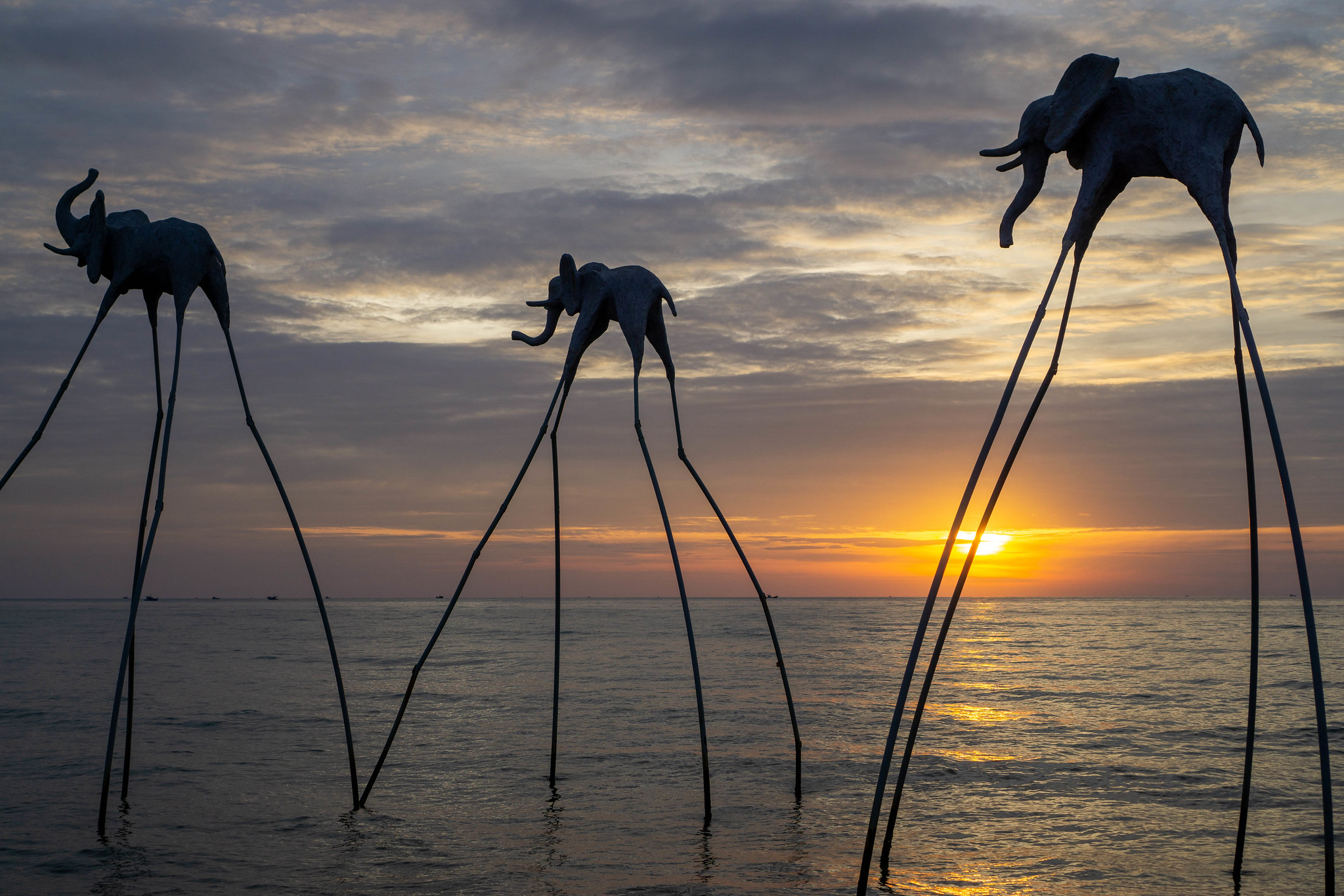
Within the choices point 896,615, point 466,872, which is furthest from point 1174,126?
point 896,615

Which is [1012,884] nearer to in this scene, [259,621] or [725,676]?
[725,676]

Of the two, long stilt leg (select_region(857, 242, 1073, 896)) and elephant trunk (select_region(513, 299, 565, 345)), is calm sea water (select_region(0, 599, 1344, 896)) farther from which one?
elephant trunk (select_region(513, 299, 565, 345))

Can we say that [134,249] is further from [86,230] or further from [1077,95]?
[1077,95]

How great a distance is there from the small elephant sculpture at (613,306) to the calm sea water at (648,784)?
5.04 meters

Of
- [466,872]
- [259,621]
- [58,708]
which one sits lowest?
[259,621]

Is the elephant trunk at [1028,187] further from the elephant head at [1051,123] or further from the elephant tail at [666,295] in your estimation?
the elephant tail at [666,295]

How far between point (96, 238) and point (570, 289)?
4799 millimetres

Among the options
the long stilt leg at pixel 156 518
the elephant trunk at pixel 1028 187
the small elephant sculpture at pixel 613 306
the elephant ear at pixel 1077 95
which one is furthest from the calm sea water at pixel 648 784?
the elephant ear at pixel 1077 95

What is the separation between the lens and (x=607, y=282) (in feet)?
33.2

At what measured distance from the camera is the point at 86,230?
30.9 feet

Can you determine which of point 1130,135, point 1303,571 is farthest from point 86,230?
point 1303,571

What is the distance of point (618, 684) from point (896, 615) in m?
71.9

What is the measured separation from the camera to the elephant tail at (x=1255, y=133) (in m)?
6.65

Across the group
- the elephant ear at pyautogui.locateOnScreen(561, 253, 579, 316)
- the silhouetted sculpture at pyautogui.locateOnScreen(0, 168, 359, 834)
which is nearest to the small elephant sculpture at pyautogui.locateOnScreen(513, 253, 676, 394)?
the elephant ear at pyautogui.locateOnScreen(561, 253, 579, 316)
